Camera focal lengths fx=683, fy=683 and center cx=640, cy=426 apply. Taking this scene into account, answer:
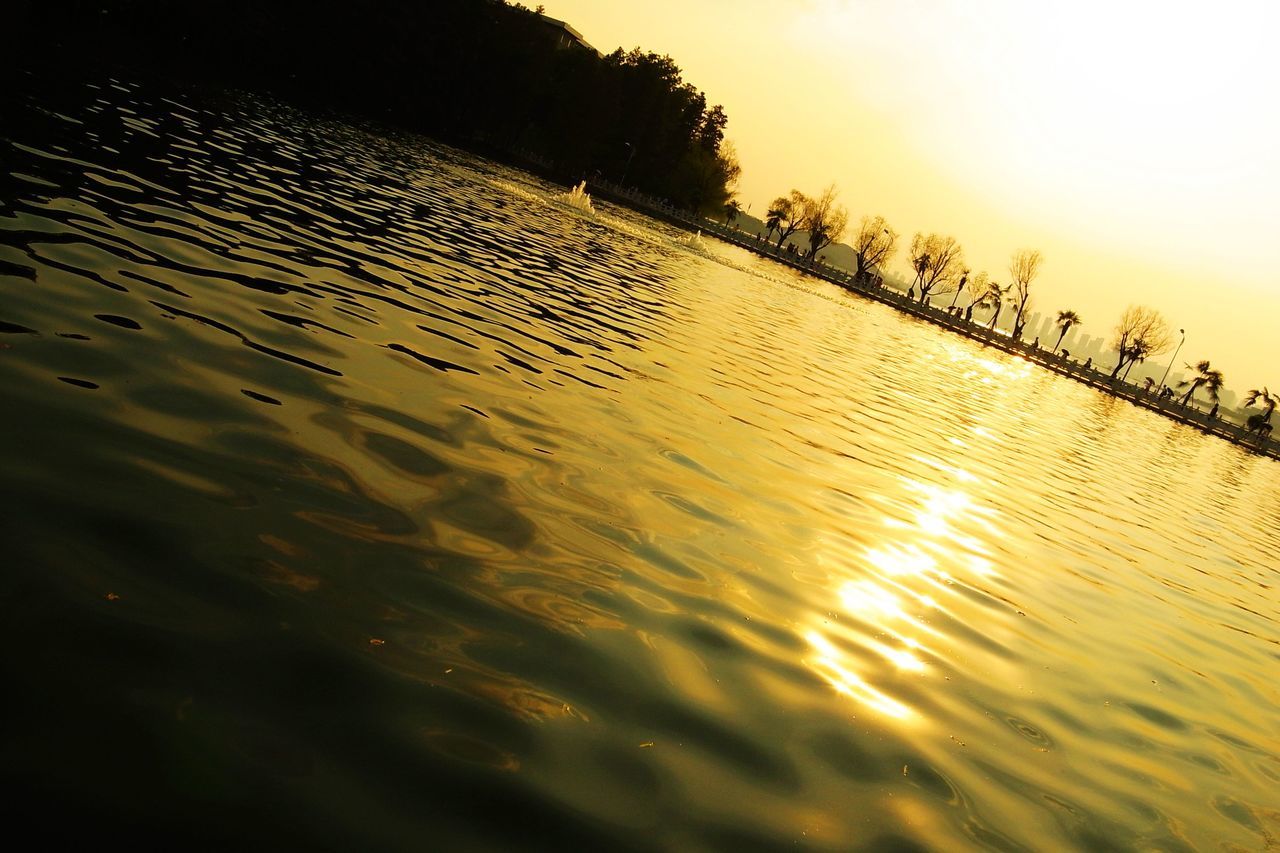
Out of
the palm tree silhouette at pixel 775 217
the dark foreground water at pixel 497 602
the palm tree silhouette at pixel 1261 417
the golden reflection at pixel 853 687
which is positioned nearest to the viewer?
the dark foreground water at pixel 497 602

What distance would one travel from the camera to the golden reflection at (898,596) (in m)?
4.12

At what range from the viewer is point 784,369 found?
1405 centimetres

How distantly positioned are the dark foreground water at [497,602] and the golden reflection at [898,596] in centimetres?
4

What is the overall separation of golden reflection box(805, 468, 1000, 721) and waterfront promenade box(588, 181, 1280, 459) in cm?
7313

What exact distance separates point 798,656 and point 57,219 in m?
8.32

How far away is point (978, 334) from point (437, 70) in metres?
67.0

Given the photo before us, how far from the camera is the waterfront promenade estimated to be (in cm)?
6794

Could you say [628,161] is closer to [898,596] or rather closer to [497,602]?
[898,596]

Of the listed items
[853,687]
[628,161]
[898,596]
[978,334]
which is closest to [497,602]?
[853,687]

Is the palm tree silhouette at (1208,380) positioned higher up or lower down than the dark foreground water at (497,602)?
higher up

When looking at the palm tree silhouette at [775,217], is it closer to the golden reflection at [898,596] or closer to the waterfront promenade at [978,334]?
the waterfront promenade at [978,334]

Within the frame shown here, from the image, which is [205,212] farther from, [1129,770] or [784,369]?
[1129,770]

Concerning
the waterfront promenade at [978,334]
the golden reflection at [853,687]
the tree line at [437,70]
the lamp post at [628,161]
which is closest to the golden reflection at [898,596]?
the golden reflection at [853,687]

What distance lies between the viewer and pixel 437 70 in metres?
66.0
